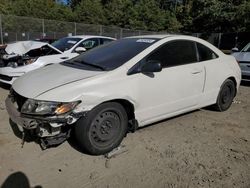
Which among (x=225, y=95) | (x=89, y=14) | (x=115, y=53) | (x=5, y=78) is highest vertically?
(x=89, y=14)

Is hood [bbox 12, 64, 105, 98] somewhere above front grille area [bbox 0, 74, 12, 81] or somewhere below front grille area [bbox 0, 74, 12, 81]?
above

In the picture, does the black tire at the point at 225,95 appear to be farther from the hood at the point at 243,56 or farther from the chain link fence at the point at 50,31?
the chain link fence at the point at 50,31

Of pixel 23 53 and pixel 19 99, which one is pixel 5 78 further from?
pixel 19 99

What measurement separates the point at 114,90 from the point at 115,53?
966 millimetres

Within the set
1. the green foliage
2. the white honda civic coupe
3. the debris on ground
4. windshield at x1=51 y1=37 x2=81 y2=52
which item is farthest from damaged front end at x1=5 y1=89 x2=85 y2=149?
the green foliage

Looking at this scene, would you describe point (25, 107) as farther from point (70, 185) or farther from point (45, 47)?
point (45, 47)

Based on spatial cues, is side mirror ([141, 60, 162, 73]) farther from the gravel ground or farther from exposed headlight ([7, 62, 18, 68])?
exposed headlight ([7, 62, 18, 68])

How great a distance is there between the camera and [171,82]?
468 centimetres

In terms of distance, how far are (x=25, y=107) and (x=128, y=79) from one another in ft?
4.55

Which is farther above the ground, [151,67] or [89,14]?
[89,14]

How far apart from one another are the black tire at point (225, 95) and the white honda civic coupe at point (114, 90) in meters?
0.28

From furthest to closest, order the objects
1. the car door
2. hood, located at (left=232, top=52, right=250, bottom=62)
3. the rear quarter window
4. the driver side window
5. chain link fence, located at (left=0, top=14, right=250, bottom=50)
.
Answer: chain link fence, located at (left=0, top=14, right=250, bottom=50), hood, located at (left=232, top=52, right=250, bottom=62), the rear quarter window, the driver side window, the car door

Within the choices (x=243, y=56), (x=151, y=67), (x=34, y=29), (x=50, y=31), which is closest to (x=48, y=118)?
(x=151, y=67)

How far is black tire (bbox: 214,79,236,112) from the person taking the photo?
5.86 meters
